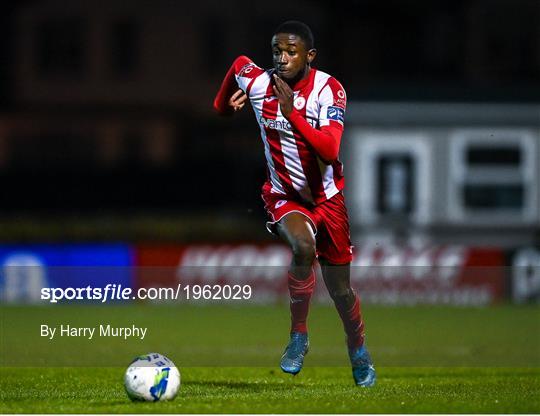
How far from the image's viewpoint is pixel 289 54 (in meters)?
10.3

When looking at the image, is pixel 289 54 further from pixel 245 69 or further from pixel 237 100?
pixel 237 100

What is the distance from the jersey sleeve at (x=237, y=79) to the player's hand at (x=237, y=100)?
60 millimetres

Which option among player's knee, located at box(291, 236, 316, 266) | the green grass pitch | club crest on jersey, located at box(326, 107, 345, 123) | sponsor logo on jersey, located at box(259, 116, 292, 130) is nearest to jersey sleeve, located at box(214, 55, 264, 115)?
sponsor logo on jersey, located at box(259, 116, 292, 130)

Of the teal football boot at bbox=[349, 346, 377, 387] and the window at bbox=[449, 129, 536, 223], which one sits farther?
the window at bbox=[449, 129, 536, 223]

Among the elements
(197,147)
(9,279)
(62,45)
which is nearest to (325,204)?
(9,279)

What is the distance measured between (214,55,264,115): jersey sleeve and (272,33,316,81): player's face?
40cm

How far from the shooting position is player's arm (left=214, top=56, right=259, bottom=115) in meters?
10.8

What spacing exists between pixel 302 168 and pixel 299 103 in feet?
1.61

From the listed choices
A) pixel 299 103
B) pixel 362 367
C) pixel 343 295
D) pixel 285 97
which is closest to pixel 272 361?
pixel 362 367

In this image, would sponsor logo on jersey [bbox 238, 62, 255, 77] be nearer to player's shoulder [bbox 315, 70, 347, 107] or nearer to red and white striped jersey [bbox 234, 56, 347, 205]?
red and white striped jersey [bbox 234, 56, 347, 205]

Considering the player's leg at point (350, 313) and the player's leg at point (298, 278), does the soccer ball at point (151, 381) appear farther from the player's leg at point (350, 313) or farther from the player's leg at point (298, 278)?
the player's leg at point (350, 313)

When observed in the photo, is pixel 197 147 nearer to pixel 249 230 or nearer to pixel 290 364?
pixel 249 230

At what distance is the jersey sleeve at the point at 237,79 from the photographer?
425 inches

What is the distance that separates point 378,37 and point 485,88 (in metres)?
15.0
